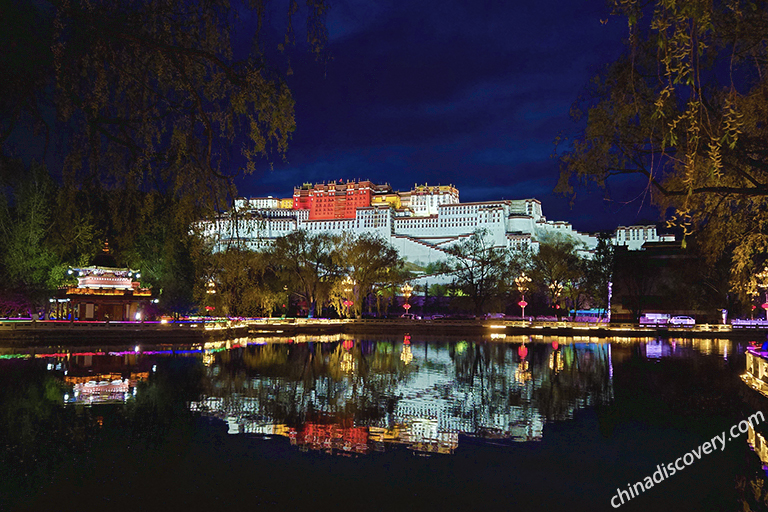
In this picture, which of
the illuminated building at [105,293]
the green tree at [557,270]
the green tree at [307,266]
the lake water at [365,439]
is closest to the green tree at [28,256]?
the illuminated building at [105,293]

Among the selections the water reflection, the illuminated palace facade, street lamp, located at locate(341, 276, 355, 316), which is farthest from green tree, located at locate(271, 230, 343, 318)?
the illuminated palace facade

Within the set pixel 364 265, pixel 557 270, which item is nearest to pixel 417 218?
pixel 557 270

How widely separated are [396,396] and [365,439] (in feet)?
13.2

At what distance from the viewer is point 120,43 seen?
521cm

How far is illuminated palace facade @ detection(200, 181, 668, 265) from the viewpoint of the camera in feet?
372

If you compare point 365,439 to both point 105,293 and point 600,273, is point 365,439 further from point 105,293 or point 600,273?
point 600,273

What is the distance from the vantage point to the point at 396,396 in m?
13.0

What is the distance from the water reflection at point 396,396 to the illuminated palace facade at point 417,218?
76.2 metres

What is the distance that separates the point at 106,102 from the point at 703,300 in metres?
53.4

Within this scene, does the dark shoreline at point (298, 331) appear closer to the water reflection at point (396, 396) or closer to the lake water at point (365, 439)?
the water reflection at point (396, 396)

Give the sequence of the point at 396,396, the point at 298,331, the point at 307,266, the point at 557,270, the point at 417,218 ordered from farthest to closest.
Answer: the point at 417,218 < the point at 557,270 < the point at 307,266 < the point at 298,331 < the point at 396,396

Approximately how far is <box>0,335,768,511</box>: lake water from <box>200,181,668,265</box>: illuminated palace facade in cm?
8164

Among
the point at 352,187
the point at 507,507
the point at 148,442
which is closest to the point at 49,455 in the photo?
the point at 148,442

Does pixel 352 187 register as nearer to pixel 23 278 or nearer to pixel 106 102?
pixel 23 278
